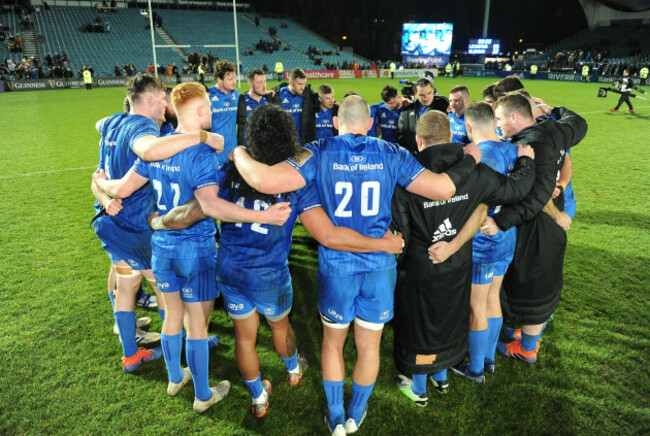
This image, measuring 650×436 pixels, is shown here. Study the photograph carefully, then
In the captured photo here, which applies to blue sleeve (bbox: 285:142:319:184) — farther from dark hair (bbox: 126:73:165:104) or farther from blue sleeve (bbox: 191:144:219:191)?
dark hair (bbox: 126:73:165:104)

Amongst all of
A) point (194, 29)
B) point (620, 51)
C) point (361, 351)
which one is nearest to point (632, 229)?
point (361, 351)

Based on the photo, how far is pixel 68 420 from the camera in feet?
10.9

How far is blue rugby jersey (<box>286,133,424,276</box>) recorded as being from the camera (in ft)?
9.07

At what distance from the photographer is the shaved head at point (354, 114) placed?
9.39 ft

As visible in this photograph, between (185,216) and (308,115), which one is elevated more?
(308,115)

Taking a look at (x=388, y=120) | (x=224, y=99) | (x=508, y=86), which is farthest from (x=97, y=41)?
(x=508, y=86)

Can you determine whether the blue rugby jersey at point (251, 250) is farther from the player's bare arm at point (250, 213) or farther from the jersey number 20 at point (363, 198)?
the jersey number 20 at point (363, 198)

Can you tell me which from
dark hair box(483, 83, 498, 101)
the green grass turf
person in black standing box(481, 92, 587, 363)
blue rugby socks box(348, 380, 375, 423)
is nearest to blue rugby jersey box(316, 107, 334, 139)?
the green grass turf

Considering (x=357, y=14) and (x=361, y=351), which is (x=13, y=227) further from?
(x=357, y=14)

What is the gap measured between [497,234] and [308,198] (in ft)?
5.87

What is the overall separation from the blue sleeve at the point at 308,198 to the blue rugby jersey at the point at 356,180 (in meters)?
0.06

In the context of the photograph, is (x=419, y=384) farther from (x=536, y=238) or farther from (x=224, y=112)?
(x=224, y=112)

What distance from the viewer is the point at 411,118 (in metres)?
6.91

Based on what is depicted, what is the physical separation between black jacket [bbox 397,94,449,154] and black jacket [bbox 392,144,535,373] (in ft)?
12.5
